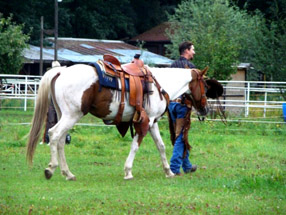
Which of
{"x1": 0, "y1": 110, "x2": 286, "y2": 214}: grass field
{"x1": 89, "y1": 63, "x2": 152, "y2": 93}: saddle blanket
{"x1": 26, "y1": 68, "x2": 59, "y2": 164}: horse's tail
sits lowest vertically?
{"x1": 0, "y1": 110, "x2": 286, "y2": 214}: grass field

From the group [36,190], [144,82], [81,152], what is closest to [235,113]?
[81,152]

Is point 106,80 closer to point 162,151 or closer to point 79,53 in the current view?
point 162,151

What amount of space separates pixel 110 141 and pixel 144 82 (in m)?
5.67

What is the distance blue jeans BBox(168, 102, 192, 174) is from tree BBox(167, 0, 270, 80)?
15.1 m

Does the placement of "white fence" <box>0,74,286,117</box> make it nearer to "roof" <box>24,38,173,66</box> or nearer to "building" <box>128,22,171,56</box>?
"roof" <box>24,38,173,66</box>

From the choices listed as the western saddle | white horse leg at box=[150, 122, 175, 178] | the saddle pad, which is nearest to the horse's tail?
the saddle pad

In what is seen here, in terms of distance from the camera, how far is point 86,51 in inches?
2095

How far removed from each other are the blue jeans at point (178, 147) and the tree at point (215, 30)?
1512 cm

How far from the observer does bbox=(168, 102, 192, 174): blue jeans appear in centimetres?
1056

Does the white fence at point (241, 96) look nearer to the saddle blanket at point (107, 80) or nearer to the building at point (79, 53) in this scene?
the saddle blanket at point (107, 80)

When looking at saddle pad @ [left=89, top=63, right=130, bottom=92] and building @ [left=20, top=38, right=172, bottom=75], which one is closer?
saddle pad @ [left=89, top=63, right=130, bottom=92]

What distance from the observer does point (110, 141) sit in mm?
15539

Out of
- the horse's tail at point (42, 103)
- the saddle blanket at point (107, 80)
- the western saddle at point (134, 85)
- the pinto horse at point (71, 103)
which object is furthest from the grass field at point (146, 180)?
the saddle blanket at point (107, 80)

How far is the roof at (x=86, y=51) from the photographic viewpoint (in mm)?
49469
